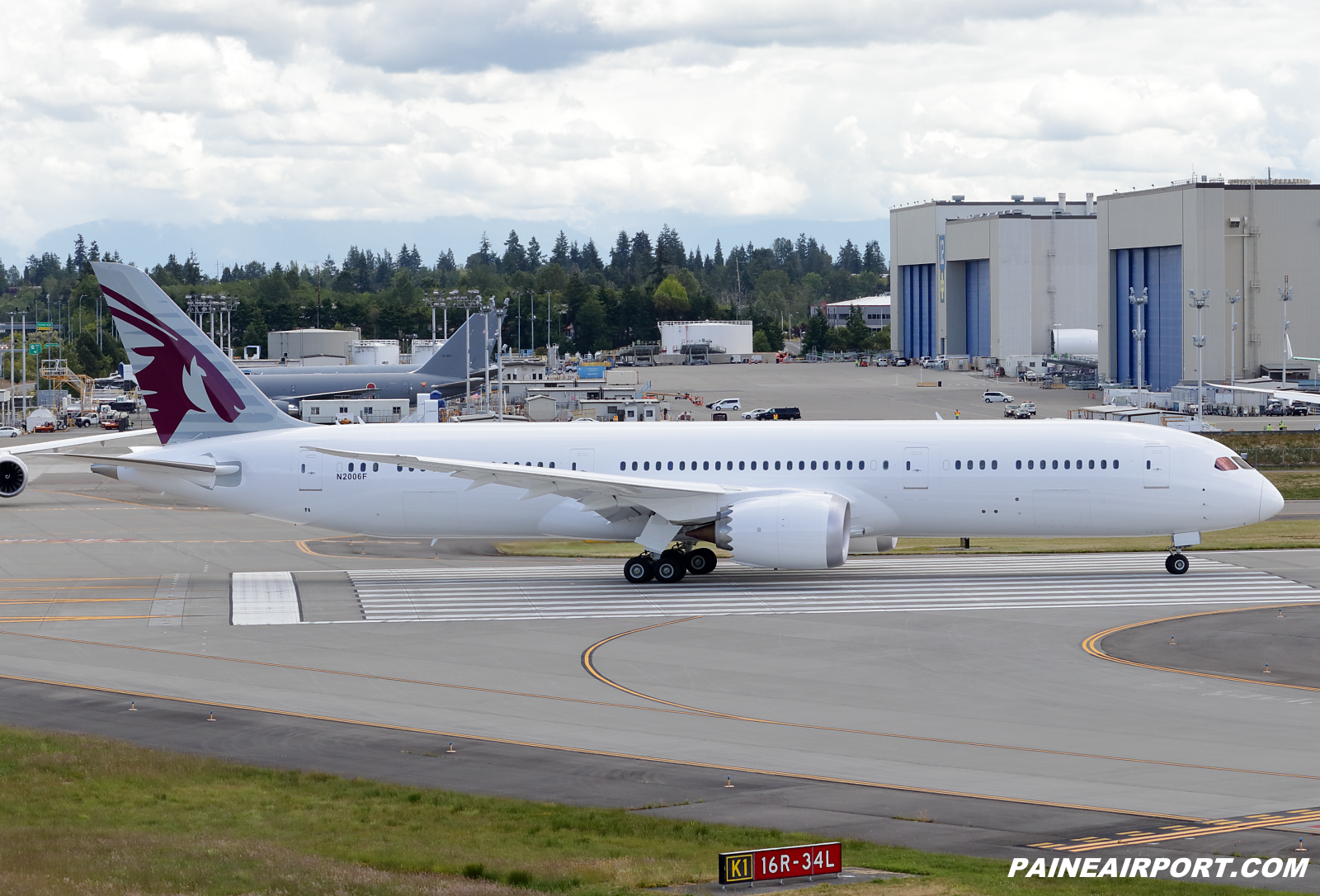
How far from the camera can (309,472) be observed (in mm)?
43500

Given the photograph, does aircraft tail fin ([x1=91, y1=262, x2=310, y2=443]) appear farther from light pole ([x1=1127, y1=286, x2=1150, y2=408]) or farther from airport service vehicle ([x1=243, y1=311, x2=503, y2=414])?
light pole ([x1=1127, y1=286, x2=1150, y2=408])

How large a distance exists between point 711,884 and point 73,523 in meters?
50.5

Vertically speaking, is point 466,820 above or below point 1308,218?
below

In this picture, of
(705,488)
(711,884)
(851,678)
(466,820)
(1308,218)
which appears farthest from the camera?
(1308,218)

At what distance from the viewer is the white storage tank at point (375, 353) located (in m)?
171

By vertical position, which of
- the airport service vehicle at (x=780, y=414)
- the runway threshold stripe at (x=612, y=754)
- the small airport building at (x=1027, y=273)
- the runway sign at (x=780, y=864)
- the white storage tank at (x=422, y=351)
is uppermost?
the small airport building at (x=1027, y=273)

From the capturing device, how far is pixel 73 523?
5888cm

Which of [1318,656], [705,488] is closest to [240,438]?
[705,488]

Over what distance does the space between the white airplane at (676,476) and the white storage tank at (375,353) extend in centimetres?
12758

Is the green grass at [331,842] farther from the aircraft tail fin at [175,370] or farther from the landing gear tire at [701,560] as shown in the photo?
the aircraft tail fin at [175,370]

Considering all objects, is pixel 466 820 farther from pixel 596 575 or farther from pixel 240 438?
pixel 240 438

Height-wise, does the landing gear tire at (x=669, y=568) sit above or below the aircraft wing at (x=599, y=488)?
below

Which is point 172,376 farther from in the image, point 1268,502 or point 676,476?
point 1268,502

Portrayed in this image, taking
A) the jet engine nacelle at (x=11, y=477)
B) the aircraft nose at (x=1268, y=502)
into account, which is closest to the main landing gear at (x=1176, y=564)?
the aircraft nose at (x=1268, y=502)
